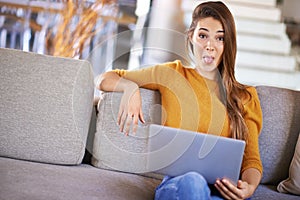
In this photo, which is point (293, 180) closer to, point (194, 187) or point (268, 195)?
point (268, 195)

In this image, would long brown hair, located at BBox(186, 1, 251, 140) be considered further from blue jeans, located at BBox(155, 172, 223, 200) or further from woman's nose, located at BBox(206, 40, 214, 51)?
blue jeans, located at BBox(155, 172, 223, 200)

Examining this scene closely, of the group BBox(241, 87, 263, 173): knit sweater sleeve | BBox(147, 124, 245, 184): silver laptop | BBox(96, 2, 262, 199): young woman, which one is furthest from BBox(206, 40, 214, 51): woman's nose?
BBox(147, 124, 245, 184): silver laptop

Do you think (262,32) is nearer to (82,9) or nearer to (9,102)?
(82,9)

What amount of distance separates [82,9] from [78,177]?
2118mm

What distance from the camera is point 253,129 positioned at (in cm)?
171

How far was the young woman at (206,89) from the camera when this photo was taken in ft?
5.48

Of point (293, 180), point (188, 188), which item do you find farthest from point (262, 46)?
point (188, 188)

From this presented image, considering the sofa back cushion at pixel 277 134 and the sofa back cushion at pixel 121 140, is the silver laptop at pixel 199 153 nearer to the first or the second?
the sofa back cushion at pixel 121 140

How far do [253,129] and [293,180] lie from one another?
25cm

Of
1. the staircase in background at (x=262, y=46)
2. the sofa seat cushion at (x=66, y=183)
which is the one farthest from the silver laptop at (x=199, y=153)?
the staircase in background at (x=262, y=46)

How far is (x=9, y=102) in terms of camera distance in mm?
1742

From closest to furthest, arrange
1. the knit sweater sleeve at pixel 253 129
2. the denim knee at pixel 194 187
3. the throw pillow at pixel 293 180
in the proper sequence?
the denim knee at pixel 194 187
the knit sweater sleeve at pixel 253 129
the throw pillow at pixel 293 180

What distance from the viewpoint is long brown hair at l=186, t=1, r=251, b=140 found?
1680 millimetres

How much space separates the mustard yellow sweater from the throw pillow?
186mm
